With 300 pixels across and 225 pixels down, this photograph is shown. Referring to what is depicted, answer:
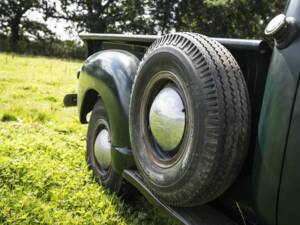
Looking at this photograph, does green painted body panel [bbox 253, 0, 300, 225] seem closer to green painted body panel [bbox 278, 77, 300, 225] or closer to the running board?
green painted body panel [bbox 278, 77, 300, 225]

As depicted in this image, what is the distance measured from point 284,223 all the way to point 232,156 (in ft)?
1.05

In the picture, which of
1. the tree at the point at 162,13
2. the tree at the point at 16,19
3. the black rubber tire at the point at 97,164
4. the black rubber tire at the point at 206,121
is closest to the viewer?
the black rubber tire at the point at 206,121

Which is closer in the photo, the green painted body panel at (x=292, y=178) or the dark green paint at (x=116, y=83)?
the green painted body panel at (x=292, y=178)

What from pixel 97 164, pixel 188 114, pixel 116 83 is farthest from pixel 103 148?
pixel 188 114

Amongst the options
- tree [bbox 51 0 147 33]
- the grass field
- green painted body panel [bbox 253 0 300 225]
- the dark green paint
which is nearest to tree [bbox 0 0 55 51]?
tree [bbox 51 0 147 33]

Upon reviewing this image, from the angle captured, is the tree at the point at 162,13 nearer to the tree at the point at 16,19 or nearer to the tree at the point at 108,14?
the tree at the point at 108,14

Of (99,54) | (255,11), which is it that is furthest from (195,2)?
(99,54)

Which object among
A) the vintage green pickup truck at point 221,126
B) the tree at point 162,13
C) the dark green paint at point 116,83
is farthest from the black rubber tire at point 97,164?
the tree at point 162,13

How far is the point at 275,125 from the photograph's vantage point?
5.01ft

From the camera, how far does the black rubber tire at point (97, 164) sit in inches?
114

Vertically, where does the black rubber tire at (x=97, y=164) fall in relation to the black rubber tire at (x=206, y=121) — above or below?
below

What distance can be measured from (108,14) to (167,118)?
2944 centimetres

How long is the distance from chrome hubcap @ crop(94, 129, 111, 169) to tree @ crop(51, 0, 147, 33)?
27.1 metres

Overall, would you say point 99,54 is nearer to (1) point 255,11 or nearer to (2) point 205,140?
(2) point 205,140
